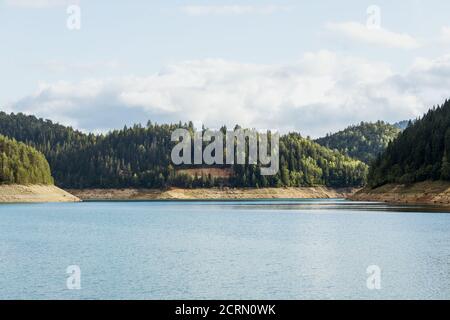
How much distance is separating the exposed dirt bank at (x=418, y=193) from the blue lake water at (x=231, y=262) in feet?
208

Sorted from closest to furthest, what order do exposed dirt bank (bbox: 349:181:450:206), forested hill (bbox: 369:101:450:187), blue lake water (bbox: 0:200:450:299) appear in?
1. blue lake water (bbox: 0:200:450:299)
2. exposed dirt bank (bbox: 349:181:450:206)
3. forested hill (bbox: 369:101:450:187)

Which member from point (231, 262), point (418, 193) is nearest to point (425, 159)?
point (418, 193)

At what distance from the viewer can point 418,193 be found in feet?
542

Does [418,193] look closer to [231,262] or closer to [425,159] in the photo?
[425,159]

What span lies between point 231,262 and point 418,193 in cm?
11919

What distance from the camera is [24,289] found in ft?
142

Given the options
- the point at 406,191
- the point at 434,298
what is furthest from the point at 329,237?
the point at 406,191

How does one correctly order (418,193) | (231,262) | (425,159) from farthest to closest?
1. (425,159)
2. (418,193)
3. (231,262)

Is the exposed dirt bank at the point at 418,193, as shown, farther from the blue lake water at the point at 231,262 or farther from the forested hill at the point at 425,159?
the blue lake water at the point at 231,262

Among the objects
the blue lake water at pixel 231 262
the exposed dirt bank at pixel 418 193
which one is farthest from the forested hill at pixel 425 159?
the blue lake water at pixel 231 262

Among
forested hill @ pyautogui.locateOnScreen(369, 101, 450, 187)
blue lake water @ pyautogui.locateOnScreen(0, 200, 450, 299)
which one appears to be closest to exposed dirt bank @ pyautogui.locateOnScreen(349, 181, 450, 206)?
forested hill @ pyautogui.locateOnScreen(369, 101, 450, 187)

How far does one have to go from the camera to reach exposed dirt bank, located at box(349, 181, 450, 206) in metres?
153

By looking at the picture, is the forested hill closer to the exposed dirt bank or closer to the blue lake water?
the exposed dirt bank

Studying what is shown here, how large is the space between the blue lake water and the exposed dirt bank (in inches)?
2495
